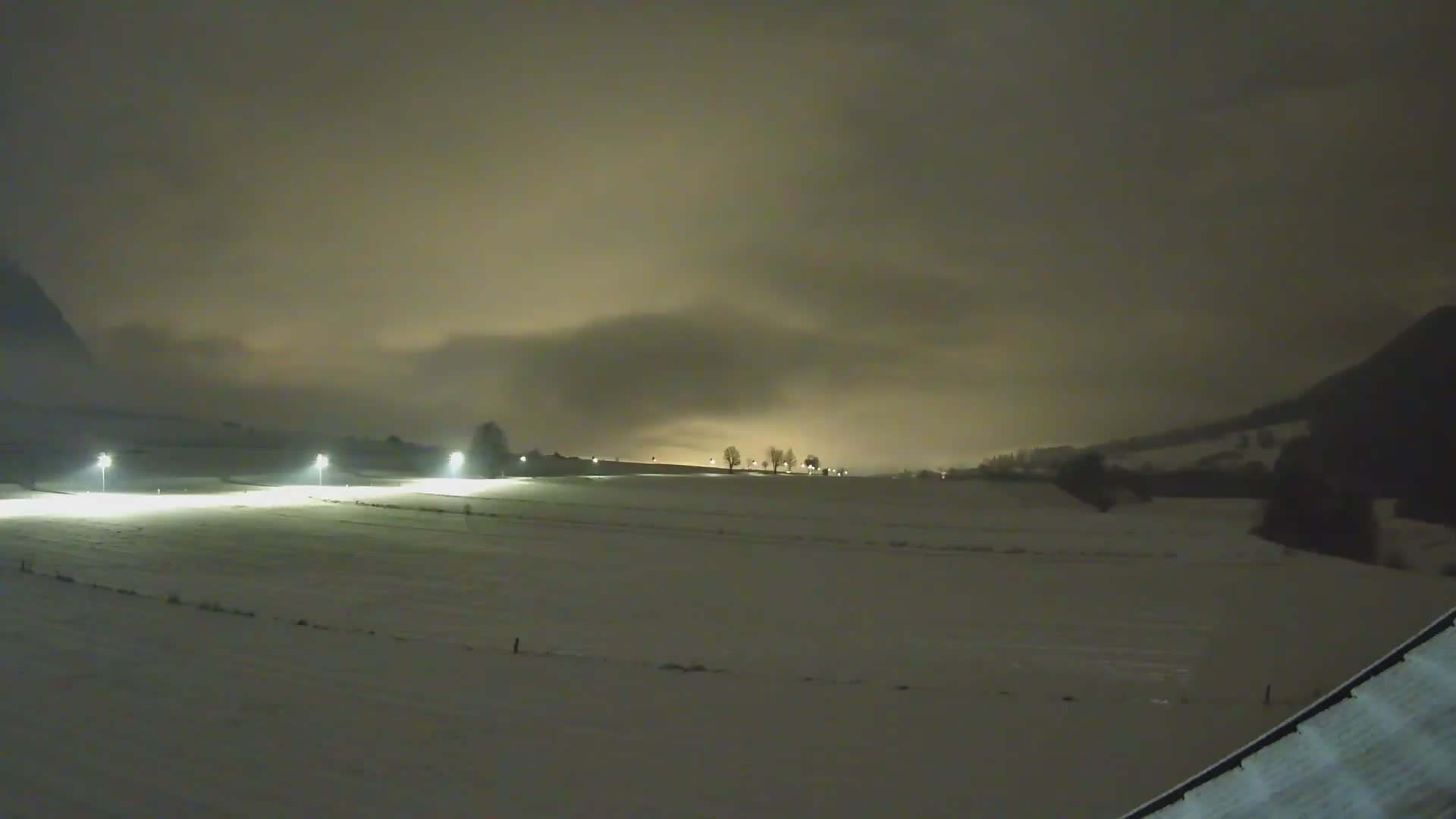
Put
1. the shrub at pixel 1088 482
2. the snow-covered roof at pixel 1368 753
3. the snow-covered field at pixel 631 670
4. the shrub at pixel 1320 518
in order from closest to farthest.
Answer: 1. the snow-covered roof at pixel 1368 753
2. the snow-covered field at pixel 631 670
3. the shrub at pixel 1320 518
4. the shrub at pixel 1088 482

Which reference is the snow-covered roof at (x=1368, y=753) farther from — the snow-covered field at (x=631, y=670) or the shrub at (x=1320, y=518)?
the shrub at (x=1320, y=518)

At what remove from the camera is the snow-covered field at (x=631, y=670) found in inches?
263

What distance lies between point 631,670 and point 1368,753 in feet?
31.3

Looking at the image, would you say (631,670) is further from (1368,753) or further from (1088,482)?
(1088,482)

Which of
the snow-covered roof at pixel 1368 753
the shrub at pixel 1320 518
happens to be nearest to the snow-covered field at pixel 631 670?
the shrub at pixel 1320 518

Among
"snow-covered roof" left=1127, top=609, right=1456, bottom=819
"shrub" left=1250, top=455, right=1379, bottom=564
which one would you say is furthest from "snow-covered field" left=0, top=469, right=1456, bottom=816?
"snow-covered roof" left=1127, top=609, right=1456, bottom=819

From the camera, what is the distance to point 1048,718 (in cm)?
910

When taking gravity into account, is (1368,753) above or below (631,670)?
above

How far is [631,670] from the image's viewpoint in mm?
10516

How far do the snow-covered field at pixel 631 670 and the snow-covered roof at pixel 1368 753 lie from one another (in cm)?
497

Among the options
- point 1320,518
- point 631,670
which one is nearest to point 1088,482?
point 1320,518

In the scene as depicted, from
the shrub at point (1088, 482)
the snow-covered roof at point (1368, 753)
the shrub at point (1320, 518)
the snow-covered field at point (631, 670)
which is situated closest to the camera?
the snow-covered roof at point (1368, 753)

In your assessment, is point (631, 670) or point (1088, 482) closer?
point (631, 670)

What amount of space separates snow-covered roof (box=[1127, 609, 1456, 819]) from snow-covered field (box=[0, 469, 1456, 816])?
4970 millimetres
